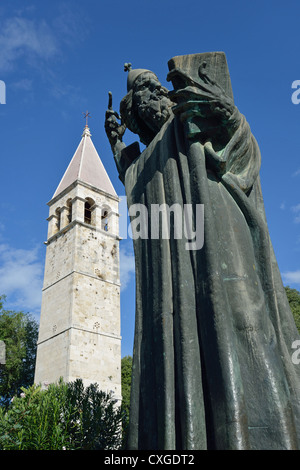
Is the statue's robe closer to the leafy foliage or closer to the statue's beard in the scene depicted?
the statue's beard

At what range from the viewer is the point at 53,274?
1228 inches

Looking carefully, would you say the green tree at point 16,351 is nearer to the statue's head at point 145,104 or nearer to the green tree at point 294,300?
the green tree at point 294,300

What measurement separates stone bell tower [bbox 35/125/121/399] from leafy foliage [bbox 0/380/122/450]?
20323 millimetres

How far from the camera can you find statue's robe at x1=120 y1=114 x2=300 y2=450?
1925mm

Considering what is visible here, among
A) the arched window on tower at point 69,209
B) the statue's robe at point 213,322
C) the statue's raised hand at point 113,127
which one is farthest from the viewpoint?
the arched window on tower at point 69,209

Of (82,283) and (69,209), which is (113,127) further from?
(69,209)

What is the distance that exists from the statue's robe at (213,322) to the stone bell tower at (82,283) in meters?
23.2

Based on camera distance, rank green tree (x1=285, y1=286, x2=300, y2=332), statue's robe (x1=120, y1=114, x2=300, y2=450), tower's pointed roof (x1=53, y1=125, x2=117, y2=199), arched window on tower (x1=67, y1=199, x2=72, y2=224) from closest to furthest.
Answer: statue's robe (x1=120, y1=114, x2=300, y2=450) → green tree (x1=285, y1=286, x2=300, y2=332) → arched window on tower (x1=67, y1=199, x2=72, y2=224) → tower's pointed roof (x1=53, y1=125, x2=117, y2=199)

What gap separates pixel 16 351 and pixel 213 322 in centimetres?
3009

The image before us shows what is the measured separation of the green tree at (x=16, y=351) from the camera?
28.6 m

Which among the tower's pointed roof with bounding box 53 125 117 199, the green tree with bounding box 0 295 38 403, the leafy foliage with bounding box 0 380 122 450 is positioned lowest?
the leafy foliage with bounding box 0 380 122 450

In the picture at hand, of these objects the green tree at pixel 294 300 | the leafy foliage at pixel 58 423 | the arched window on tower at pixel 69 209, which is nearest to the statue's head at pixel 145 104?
the leafy foliage at pixel 58 423

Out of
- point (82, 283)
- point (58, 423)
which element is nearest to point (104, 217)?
point (82, 283)

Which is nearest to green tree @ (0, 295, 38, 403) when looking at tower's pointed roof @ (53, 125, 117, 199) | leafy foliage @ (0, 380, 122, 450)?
tower's pointed roof @ (53, 125, 117, 199)
